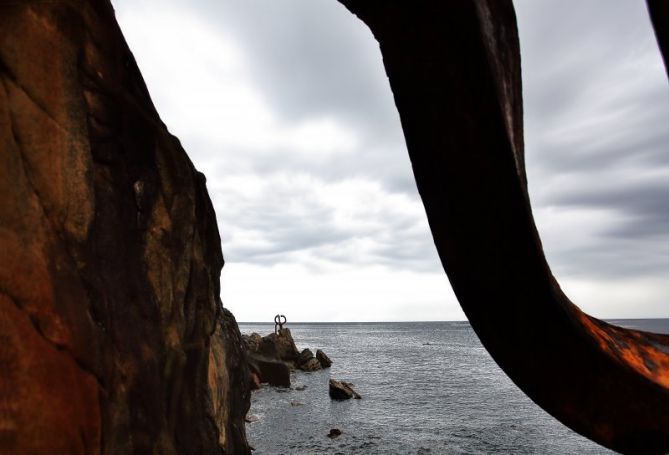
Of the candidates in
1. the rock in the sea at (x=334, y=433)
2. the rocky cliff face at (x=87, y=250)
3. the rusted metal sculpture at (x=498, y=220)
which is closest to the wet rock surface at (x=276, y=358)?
the rock in the sea at (x=334, y=433)

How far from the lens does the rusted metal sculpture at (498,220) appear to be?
1301 mm

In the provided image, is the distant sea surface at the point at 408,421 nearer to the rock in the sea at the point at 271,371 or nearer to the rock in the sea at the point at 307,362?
the rock in the sea at the point at 271,371

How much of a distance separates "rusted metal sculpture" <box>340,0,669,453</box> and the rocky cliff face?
122 inches

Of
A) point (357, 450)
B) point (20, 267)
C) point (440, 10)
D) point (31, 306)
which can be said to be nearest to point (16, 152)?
point (20, 267)

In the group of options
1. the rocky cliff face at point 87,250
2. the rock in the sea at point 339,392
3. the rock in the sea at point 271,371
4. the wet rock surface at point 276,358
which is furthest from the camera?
the wet rock surface at point 276,358

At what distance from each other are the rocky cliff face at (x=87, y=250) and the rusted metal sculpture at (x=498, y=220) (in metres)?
3.11

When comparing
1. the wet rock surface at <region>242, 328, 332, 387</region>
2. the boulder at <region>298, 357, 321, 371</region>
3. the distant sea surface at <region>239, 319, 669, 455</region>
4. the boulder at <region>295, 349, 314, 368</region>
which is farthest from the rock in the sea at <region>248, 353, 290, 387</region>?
the boulder at <region>295, 349, 314, 368</region>

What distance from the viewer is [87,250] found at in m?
3.74

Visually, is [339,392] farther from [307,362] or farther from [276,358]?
[307,362]

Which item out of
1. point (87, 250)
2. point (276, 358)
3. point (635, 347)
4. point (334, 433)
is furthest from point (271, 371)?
point (635, 347)

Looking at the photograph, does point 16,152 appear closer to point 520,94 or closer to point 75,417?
point 75,417

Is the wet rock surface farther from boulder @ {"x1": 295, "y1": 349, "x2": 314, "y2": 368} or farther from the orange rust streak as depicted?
the orange rust streak

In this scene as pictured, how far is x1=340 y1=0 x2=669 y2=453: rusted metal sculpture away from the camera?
1301 millimetres

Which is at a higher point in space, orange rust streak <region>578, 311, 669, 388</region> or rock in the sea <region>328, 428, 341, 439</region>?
orange rust streak <region>578, 311, 669, 388</region>
